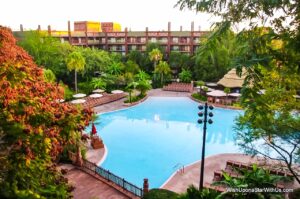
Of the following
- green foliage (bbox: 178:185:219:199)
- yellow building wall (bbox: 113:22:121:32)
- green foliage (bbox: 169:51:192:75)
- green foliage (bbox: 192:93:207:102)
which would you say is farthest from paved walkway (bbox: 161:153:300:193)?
yellow building wall (bbox: 113:22:121:32)

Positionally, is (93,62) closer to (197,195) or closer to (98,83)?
(98,83)

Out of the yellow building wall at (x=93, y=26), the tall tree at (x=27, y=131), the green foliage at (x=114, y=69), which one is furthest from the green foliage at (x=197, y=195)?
the yellow building wall at (x=93, y=26)

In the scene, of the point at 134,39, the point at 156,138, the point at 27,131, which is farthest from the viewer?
the point at 134,39

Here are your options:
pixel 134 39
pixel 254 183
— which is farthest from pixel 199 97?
pixel 254 183

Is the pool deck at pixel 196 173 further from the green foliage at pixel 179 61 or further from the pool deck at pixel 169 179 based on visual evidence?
the green foliage at pixel 179 61

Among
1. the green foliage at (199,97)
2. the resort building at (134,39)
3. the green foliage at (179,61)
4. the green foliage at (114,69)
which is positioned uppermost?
the resort building at (134,39)

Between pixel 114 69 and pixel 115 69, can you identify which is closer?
pixel 115 69

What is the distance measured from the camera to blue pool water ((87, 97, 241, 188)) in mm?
18656

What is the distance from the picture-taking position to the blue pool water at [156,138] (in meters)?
18.7

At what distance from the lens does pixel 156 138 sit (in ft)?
79.2

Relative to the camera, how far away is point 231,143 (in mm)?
23406

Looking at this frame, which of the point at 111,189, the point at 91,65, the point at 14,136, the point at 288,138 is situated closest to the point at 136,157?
the point at 111,189

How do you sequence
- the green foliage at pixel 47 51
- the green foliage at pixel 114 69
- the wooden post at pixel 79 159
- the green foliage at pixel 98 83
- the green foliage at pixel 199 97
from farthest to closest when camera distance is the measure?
the green foliage at pixel 114 69 → the green foliage at pixel 47 51 → the green foliage at pixel 98 83 → the green foliage at pixel 199 97 → the wooden post at pixel 79 159

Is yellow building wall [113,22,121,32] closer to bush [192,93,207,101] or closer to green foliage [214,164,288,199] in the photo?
bush [192,93,207,101]
